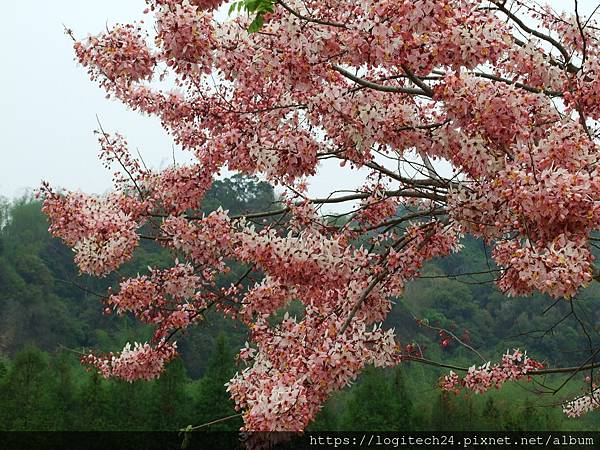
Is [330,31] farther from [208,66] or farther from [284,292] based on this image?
[284,292]

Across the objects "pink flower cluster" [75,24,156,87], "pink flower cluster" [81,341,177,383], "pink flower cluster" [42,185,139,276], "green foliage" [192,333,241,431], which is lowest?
"pink flower cluster" [81,341,177,383]

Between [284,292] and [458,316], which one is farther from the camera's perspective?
[458,316]

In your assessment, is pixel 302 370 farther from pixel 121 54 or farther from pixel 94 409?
pixel 94 409

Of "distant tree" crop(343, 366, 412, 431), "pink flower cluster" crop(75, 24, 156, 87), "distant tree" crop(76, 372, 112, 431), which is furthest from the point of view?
"distant tree" crop(76, 372, 112, 431)

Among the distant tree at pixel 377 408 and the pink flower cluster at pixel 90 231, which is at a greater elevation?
the distant tree at pixel 377 408

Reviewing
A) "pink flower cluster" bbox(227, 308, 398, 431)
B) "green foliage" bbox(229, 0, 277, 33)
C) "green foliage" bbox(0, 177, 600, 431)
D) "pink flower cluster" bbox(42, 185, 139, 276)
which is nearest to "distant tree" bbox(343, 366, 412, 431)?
"green foliage" bbox(0, 177, 600, 431)

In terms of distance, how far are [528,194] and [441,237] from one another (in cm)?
196

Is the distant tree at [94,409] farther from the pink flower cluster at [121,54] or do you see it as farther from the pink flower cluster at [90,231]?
the pink flower cluster at [121,54]

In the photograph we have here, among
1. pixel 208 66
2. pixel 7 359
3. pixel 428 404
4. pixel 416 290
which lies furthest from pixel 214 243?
pixel 416 290

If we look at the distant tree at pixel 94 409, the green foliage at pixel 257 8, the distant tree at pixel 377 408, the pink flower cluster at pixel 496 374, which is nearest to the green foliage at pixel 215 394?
the distant tree at pixel 94 409

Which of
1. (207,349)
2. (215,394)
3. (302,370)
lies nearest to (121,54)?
(302,370)

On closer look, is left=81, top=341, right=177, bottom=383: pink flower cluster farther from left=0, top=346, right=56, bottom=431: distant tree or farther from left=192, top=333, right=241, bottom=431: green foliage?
left=0, top=346, right=56, bottom=431: distant tree

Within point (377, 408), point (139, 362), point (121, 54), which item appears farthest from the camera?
point (377, 408)

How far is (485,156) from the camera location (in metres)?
3.20
